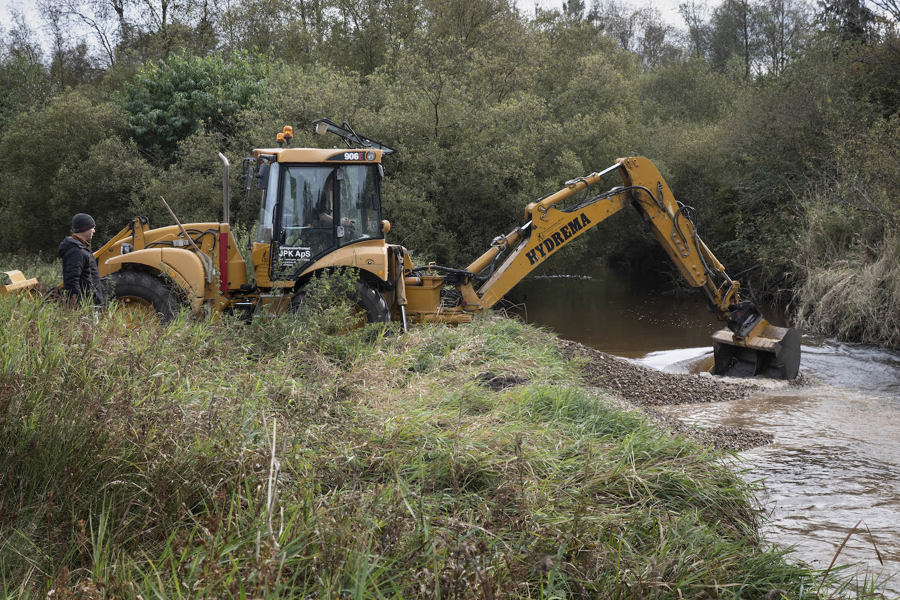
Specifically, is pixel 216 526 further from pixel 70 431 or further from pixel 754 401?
pixel 754 401

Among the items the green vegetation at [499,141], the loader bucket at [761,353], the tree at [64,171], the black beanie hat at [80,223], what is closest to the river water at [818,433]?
the loader bucket at [761,353]

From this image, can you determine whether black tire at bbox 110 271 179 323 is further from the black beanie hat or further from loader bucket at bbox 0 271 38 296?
the black beanie hat

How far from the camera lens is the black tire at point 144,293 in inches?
337

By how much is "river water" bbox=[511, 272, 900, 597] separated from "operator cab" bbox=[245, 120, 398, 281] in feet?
15.6

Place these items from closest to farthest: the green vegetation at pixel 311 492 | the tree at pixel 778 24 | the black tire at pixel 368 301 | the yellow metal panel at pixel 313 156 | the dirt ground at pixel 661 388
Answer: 1. the green vegetation at pixel 311 492
2. the dirt ground at pixel 661 388
3. the black tire at pixel 368 301
4. the yellow metal panel at pixel 313 156
5. the tree at pixel 778 24

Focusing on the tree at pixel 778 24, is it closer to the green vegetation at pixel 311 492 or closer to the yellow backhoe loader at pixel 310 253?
the yellow backhoe loader at pixel 310 253

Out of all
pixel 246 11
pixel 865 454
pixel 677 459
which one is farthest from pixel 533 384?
pixel 246 11

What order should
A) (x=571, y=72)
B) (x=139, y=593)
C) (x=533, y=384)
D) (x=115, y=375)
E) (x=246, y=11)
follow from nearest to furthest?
(x=139, y=593) → (x=115, y=375) → (x=533, y=384) → (x=571, y=72) → (x=246, y=11)

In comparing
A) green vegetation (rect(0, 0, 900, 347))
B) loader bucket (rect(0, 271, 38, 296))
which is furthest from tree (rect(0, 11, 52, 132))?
loader bucket (rect(0, 271, 38, 296))

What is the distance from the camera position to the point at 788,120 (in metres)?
21.2

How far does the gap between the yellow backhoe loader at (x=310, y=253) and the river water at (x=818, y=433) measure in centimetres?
305

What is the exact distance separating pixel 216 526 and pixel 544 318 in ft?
56.6

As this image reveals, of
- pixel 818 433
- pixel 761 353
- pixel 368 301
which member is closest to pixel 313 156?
pixel 368 301

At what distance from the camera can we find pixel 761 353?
1139 centimetres
